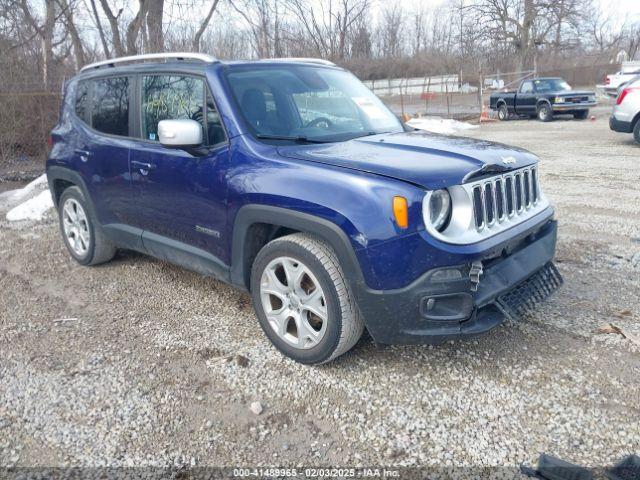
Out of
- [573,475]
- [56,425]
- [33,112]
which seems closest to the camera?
[573,475]

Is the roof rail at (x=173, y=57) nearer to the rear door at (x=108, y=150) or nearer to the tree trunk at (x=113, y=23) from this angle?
the rear door at (x=108, y=150)

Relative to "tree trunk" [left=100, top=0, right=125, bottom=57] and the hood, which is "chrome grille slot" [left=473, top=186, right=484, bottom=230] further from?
"tree trunk" [left=100, top=0, right=125, bottom=57]

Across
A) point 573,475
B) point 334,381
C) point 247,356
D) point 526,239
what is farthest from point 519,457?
point 247,356

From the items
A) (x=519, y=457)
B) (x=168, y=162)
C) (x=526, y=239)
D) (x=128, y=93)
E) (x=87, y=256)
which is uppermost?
(x=128, y=93)

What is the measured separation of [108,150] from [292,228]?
2.17m

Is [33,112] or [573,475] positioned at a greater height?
[33,112]

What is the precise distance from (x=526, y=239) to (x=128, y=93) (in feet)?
10.6

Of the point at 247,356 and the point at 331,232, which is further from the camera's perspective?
the point at 247,356

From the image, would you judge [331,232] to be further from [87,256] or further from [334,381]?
[87,256]

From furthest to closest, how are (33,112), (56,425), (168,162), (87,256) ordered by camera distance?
(33,112), (87,256), (168,162), (56,425)

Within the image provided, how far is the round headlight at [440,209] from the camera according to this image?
2.92 m

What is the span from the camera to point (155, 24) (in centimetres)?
1766

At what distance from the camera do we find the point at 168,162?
3924 mm

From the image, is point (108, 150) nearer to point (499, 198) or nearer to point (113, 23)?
point (499, 198)
